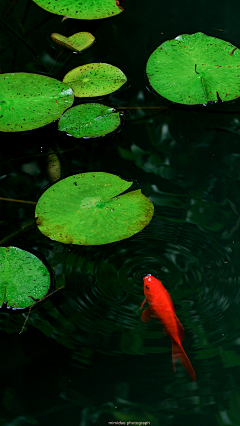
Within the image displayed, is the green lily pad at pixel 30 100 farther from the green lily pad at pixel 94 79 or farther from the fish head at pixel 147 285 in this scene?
the fish head at pixel 147 285

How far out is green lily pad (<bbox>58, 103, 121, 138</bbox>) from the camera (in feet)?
6.60

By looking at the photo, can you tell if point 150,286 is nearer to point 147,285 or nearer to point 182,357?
point 147,285

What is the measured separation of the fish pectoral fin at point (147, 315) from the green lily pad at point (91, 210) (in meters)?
0.31

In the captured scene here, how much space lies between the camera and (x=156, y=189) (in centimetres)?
191

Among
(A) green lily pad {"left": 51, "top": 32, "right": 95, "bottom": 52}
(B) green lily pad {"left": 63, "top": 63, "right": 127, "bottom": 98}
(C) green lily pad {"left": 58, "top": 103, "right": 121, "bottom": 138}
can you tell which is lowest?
(C) green lily pad {"left": 58, "top": 103, "right": 121, "bottom": 138}

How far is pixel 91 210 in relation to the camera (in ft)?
5.63

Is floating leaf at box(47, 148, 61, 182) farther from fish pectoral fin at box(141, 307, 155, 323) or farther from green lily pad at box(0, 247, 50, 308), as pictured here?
fish pectoral fin at box(141, 307, 155, 323)

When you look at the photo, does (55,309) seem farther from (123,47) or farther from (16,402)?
(123,47)

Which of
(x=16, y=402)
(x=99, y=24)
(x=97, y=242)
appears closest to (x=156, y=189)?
(x=97, y=242)

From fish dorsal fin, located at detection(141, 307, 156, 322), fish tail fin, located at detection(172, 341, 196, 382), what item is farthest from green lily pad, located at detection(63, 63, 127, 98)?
fish tail fin, located at detection(172, 341, 196, 382)

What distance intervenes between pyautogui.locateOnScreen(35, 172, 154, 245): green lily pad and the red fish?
25 centimetres

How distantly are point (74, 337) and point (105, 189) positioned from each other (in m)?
0.66

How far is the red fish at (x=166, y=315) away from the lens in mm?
1458

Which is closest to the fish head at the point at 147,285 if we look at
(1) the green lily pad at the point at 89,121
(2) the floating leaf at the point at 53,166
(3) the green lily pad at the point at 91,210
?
(3) the green lily pad at the point at 91,210
